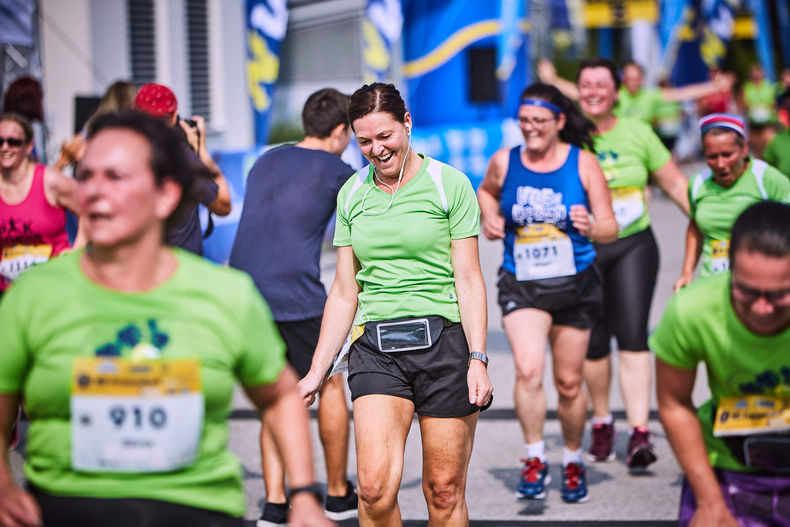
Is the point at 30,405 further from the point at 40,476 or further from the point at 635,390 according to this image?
the point at 635,390

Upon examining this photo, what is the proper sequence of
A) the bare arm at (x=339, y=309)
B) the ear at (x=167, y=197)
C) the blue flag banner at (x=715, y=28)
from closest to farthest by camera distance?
the ear at (x=167, y=197) < the bare arm at (x=339, y=309) < the blue flag banner at (x=715, y=28)

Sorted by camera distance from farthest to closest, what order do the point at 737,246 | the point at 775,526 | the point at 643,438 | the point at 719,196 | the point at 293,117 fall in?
the point at 293,117
the point at 643,438
the point at 719,196
the point at 775,526
the point at 737,246

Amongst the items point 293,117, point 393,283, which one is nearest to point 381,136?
point 393,283

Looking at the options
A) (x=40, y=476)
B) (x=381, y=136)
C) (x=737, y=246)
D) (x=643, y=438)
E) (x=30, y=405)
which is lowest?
(x=643, y=438)

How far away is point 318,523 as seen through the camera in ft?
8.60

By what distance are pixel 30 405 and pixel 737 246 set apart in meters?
1.74

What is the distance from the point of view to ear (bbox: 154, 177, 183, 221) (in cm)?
257

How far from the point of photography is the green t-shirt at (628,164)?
6348mm

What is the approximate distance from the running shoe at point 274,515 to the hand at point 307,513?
2609 millimetres

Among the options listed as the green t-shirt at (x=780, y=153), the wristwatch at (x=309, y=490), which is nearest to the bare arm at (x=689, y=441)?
the wristwatch at (x=309, y=490)

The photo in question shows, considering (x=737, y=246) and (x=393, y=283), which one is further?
(x=393, y=283)

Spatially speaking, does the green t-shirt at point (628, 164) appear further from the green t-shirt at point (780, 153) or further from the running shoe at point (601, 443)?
the green t-shirt at point (780, 153)

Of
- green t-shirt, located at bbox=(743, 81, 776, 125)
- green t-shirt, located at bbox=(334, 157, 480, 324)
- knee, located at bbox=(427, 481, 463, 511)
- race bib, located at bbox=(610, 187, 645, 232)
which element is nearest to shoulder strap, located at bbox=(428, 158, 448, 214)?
green t-shirt, located at bbox=(334, 157, 480, 324)

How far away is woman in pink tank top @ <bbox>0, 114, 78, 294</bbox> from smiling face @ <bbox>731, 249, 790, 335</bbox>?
4.08 meters
